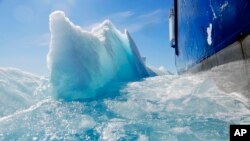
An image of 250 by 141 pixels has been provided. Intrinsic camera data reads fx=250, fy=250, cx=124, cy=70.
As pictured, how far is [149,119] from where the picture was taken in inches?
151

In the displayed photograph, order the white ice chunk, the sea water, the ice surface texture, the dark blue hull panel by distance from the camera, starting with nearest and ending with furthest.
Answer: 1. the sea water
2. the dark blue hull panel
3. the white ice chunk
4. the ice surface texture

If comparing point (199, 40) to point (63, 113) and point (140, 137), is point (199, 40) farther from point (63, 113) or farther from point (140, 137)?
point (140, 137)

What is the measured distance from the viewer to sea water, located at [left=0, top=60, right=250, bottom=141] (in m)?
3.09

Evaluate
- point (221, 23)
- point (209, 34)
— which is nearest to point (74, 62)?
point (209, 34)

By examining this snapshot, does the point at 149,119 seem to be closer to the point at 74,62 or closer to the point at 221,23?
the point at 221,23

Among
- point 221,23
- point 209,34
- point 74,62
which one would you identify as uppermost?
point 209,34

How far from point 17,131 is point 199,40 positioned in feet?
19.9

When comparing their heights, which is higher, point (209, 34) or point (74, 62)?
point (209, 34)

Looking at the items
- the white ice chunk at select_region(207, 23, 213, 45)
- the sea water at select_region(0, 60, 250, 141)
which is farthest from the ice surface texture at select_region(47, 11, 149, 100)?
the white ice chunk at select_region(207, 23, 213, 45)

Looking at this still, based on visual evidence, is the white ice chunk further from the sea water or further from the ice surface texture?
the ice surface texture

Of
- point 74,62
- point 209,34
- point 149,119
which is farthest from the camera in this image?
point 74,62

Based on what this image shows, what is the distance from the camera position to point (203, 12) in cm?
673

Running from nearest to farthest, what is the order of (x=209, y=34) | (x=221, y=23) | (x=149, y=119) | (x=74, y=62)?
(x=149, y=119)
(x=221, y=23)
(x=209, y=34)
(x=74, y=62)

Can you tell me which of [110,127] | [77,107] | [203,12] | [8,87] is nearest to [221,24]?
[203,12]
